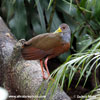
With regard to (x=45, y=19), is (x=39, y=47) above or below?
below

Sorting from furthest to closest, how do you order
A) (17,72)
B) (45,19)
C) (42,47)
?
(45,19) → (17,72) → (42,47)

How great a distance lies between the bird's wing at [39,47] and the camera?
2277 millimetres

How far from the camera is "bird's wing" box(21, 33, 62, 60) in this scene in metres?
2.28

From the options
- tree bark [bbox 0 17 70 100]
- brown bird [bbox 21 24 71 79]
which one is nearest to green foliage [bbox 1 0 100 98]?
tree bark [bbox 0 17 70 100]

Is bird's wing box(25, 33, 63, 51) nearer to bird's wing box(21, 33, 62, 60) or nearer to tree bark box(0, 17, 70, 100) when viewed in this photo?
bird's wing box(21, 33, 62, 60)

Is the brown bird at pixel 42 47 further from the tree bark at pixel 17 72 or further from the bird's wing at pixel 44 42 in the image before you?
the tree bark at pixel 17 72

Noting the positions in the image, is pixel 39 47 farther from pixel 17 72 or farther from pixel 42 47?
pixel 17 72

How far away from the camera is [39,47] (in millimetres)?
2309

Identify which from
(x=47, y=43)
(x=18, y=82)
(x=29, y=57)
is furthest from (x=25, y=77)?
(x=47, y=43)

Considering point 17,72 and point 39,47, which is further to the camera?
point 17,72

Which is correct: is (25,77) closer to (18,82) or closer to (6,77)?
(18,82)

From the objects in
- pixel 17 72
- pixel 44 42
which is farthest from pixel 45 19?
pixel 44 42

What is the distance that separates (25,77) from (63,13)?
1.85 metres

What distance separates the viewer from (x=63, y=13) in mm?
3951
